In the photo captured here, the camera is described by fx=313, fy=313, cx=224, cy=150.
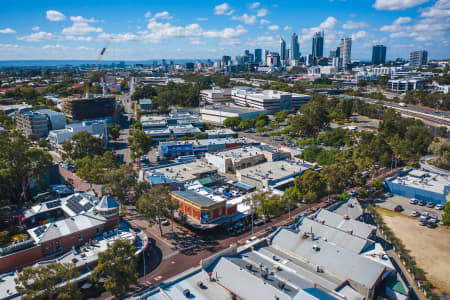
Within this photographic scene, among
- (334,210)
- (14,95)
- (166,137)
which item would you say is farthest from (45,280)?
(14,95)

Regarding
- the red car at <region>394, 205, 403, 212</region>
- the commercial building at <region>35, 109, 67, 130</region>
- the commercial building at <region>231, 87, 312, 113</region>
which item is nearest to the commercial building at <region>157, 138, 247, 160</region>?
the red car at <region>394, 205, 403, 212</region>

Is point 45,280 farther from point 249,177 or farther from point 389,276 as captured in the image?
point 249,177

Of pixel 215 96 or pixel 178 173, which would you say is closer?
pixel 178 173

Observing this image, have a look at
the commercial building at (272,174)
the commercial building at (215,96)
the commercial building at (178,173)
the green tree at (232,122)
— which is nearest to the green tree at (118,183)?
the commercial building at (178,173)

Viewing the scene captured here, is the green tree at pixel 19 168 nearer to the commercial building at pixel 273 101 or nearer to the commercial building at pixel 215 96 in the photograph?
the commercial building at pixel 273 101

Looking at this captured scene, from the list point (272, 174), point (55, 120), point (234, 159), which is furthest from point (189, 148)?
point (55, 120)

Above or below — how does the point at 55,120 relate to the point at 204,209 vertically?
above

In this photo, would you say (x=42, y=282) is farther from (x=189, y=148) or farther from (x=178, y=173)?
(x=189, y=148)
